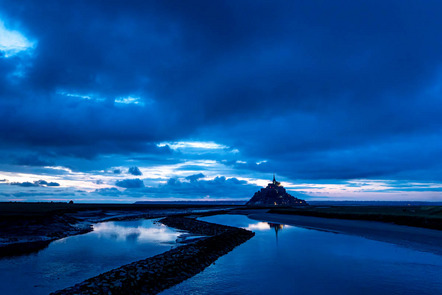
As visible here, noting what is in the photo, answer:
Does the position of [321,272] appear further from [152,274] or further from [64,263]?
[64,263]

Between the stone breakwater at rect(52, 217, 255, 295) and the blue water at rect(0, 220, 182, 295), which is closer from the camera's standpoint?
the stone breakwater at rect(52, 217, 255, 295)

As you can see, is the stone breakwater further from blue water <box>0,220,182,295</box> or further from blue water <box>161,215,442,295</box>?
blue water <box>0,220,182,295</box>

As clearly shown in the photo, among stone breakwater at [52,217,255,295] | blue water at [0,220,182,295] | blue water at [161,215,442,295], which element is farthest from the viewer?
blue water at [0,220,182,295]

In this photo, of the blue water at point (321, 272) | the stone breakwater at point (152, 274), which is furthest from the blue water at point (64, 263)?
the blue water at point (321, 272)

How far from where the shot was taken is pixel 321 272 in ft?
57.7

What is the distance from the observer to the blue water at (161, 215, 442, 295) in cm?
1426

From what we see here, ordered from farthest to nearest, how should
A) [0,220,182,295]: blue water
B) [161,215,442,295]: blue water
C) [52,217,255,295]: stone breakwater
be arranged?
[0,220,182,295]: blue water
[161,215,442,295]: blue water
[52,217,255,295]: stone breakwater

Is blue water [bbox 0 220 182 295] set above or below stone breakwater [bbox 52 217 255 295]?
below

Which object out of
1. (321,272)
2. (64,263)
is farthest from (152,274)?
(321,272)

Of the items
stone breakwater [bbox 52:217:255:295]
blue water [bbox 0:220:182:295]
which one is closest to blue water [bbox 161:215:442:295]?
stone breakwater [bbox 52:217:255:295]

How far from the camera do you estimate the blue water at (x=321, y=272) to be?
561 inches

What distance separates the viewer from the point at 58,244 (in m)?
28.7

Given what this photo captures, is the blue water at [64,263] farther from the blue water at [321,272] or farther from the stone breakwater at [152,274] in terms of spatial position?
the blue water at [321,272]

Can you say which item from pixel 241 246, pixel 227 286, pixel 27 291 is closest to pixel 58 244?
pixel 27 291
